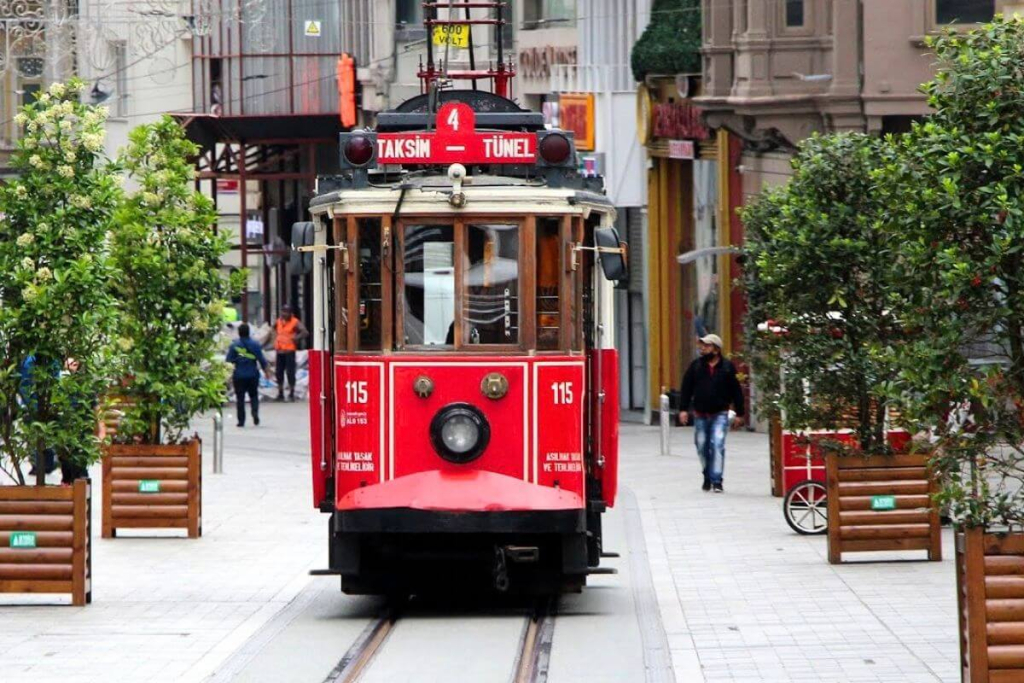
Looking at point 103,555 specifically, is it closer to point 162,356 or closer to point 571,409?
point 162,356

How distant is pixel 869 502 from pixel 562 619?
149 inches

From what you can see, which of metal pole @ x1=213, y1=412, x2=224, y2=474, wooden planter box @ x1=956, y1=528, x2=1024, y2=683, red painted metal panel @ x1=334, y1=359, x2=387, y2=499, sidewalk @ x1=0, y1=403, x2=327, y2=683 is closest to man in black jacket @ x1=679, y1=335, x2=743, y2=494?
sidewalk @ x1=0, y1=403, x2=327, y2=683

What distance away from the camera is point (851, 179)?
19.1 m

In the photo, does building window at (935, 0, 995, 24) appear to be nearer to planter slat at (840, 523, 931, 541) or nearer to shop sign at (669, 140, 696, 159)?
shop sign at (669, 140, 696, 159)

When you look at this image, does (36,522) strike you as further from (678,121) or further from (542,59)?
(542,59)

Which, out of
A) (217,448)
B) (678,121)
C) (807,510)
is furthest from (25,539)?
(678,121)

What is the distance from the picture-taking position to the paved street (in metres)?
13.7

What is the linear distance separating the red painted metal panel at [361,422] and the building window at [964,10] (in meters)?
18.0

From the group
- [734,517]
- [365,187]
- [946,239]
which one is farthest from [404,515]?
[734,517]

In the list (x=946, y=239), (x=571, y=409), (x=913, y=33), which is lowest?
(x=571, y=409)

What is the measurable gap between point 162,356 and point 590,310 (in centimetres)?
639

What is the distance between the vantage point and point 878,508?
18.9 meters

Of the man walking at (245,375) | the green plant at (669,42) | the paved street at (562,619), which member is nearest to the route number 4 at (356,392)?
the paved street at (562,619)

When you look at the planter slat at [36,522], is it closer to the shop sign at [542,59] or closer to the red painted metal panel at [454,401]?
the red painted metal panel at [454,401]
